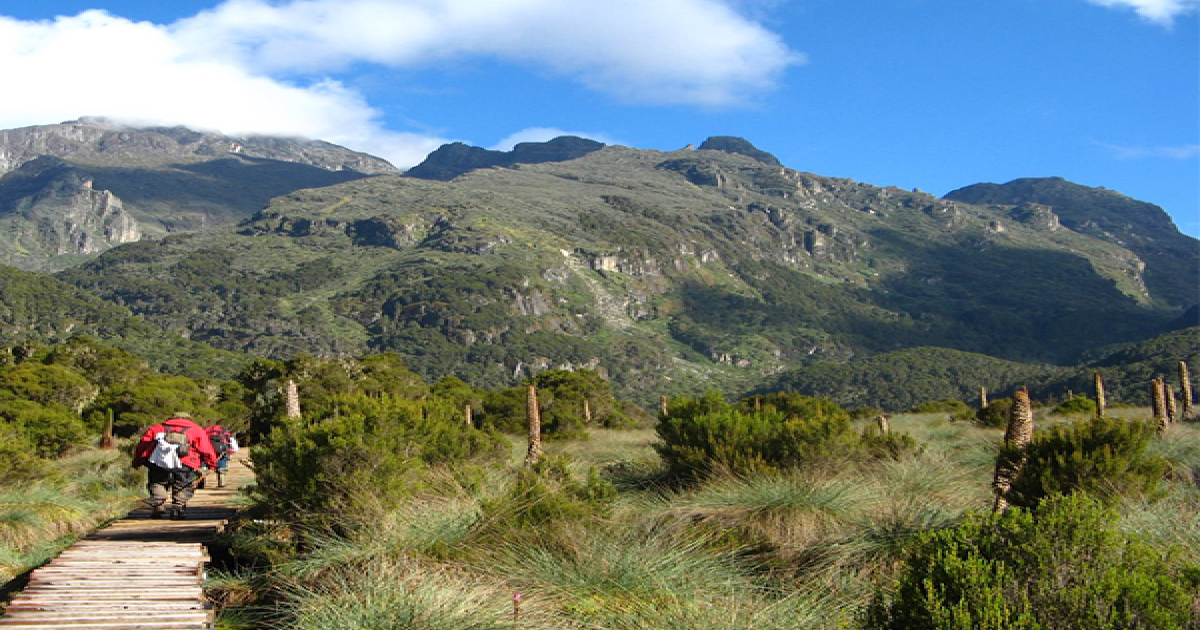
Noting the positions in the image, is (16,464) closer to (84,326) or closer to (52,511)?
(52,511)

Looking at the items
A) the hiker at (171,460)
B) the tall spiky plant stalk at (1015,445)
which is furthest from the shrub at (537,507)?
the hiker at (171,460)

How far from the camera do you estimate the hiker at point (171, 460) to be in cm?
965

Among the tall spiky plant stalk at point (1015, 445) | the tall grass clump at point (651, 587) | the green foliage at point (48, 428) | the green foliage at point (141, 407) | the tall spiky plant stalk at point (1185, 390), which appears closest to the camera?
the tall grass clump at point (651, 587)

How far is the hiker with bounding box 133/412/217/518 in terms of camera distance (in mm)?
9648

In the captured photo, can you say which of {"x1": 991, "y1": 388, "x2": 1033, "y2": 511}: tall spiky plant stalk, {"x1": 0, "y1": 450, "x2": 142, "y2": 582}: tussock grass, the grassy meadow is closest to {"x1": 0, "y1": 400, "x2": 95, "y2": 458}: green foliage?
{"x1": 0, "y1": 450, "x2": 142, "y2": 582}: tussock grass

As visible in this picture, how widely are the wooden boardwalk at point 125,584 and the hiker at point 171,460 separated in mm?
530

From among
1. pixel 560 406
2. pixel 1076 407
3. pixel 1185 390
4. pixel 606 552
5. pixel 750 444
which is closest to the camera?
pixel 606 552

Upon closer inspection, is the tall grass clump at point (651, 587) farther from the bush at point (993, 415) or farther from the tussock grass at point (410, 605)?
the bush at point (993, 415)

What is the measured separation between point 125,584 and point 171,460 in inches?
128

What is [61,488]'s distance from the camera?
1277cm

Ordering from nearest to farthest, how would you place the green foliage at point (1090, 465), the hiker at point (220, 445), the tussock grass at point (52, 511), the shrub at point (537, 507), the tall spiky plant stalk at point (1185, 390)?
the shrub at point (537, 507) < the green foliage at point (1090, 465) < the tussock grass at point (52, 511) < the hiker at point (220, 445) < the tall spiky plant stalk at point (1185, 390)

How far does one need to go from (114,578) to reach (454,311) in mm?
170627

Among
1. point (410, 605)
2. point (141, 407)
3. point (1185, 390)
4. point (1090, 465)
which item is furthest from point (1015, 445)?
point (141, 407)

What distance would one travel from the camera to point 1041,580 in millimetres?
4012
